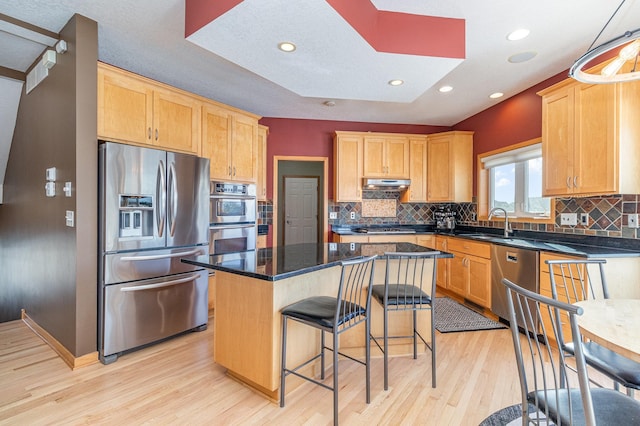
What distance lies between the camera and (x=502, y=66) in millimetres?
3170

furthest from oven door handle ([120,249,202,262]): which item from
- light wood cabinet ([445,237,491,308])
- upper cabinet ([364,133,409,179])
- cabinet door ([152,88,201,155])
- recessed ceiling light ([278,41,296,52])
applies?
light wood cabinet ([445,237,491,308])

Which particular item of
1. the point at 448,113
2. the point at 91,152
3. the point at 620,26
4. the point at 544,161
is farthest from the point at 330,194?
the point at 620,26

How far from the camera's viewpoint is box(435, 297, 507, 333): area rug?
10.7ft

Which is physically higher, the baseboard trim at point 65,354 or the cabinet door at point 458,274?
the cabinet door at point 458,274

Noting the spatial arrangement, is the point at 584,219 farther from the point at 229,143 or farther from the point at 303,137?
the point at 229,143

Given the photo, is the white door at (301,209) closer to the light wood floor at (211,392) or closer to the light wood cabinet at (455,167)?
the light wood cabinet at (455,167)

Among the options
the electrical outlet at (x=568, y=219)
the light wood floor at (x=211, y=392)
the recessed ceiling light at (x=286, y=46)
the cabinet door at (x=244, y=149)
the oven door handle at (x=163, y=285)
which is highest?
the recessed ceiling light at (x=286, y=46)

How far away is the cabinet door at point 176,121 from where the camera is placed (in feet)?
9.96

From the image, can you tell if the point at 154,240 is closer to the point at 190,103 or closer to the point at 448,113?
the point at 190,103

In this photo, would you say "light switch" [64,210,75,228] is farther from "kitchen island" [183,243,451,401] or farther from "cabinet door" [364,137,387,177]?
"cabinet door" [364,137,387,177]

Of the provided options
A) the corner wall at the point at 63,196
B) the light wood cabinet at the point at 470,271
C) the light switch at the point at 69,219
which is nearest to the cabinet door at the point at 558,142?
the light wood cabinet at the point at 470,271

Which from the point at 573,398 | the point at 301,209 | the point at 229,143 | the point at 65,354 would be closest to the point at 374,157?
the point at 229,143

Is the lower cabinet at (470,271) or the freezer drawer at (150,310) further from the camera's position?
the lower cabinet at (470,271)

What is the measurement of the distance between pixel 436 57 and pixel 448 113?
2569 mm
